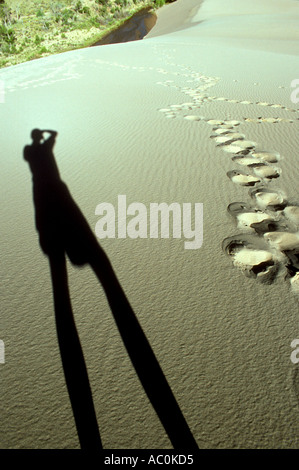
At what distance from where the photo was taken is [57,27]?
29344 millimetres

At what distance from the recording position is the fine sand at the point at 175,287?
1039 mm

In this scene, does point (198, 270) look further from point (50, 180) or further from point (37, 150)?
point (37, 150)

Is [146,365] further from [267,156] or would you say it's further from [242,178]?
[267,156]

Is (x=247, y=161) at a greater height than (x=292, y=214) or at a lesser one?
greater

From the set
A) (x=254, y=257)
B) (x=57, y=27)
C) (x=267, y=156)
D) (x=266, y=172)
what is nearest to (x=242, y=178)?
(x=266, y=172)

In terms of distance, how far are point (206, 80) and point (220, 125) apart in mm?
3225

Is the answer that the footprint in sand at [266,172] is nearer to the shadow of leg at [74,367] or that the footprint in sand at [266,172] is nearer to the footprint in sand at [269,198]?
Result: the footprint in sand at [269,198]

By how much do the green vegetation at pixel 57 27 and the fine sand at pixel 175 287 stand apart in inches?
820

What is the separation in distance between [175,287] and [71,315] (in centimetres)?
56

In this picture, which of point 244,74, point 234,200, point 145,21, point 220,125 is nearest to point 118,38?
point 145,21

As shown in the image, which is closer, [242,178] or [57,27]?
[242,178]

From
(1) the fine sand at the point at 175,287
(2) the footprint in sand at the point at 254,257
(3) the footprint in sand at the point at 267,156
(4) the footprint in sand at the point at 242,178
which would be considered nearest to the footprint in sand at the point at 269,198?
(1) the fine sand at the point at 175,287

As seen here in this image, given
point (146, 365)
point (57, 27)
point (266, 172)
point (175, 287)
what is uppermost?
point (57, 27)

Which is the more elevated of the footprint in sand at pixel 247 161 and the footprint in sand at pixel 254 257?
the footprint in sand at pixel 247 161
